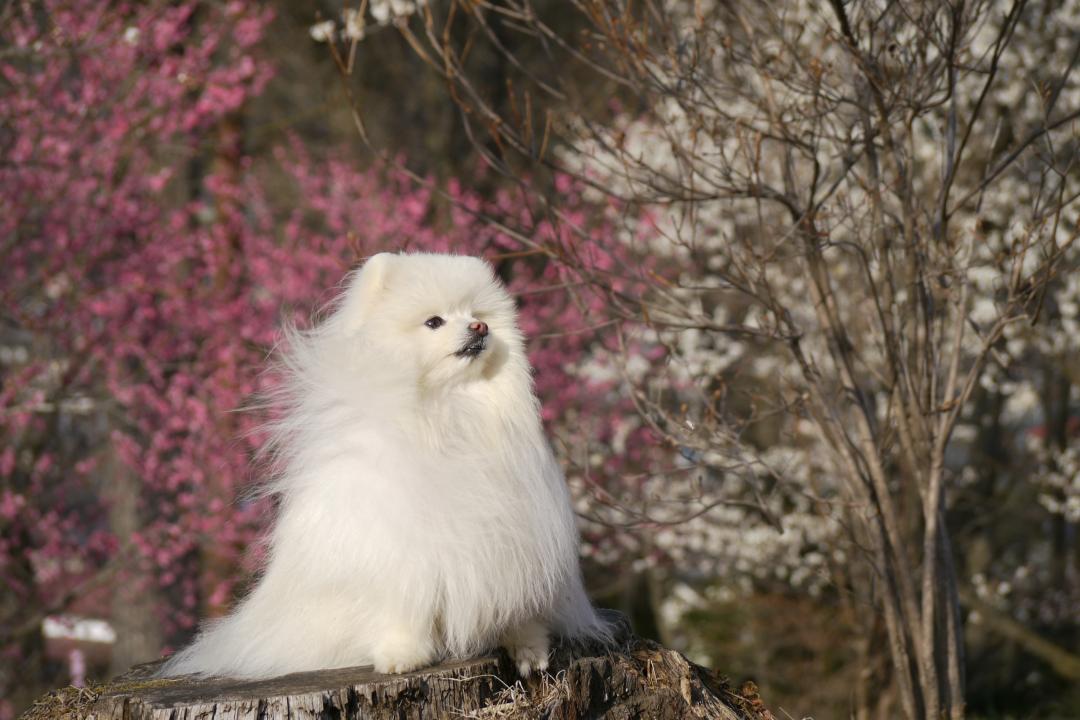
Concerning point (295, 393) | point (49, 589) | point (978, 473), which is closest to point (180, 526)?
point (49, 589)

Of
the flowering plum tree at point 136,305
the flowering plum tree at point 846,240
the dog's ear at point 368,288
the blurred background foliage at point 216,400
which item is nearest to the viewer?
the dog's ear at point 368,288

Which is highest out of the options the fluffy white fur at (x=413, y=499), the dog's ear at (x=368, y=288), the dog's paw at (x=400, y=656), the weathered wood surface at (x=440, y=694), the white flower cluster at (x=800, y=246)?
the white flower cluster at (x=800, y=246)

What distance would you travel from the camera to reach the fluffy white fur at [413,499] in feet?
8.18

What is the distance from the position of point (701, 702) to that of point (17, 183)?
16.6ft

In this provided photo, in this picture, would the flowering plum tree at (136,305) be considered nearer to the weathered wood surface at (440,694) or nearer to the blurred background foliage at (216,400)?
the blurred background foliage at (216,400)

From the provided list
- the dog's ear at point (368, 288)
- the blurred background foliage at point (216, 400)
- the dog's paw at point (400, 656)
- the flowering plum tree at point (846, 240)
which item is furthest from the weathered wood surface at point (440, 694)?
the blurred background foliage at point (216, 400)

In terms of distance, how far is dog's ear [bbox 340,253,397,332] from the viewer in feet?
8.75

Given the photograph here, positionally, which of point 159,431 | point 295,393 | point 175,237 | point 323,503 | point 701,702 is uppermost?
point 175,237

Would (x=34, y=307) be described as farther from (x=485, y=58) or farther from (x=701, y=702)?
(x=701, y=702)

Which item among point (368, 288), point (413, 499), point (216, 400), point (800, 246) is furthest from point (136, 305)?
point (413, 499)

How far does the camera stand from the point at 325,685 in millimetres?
2514

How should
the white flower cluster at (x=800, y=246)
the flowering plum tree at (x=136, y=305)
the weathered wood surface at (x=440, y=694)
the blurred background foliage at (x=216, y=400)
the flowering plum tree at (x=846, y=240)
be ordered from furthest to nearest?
1. the blurred background foliage at (x=216, y=400)
2. the flowering plum tree at (x=136, y=305)
3. the white flower cluster at (x=800, y=246)
4. the flowering plum tree at (x=846, y=240)
5. the weathered wood surface at (x=440, y=694)

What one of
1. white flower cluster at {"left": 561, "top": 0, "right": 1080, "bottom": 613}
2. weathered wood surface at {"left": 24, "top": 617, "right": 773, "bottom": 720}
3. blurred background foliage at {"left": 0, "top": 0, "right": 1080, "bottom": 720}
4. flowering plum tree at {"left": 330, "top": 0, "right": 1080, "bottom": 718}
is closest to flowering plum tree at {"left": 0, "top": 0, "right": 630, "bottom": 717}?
blurred background foliage at {"left": 0, "top": 0, "right": 1080, "bottom": 720}

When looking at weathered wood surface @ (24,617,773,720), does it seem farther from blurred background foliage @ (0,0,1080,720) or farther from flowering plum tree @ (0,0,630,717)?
flowering plum tree @ (0,0,630,717)
